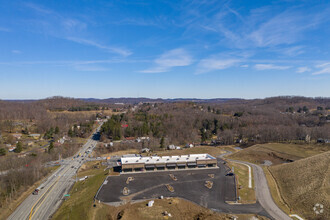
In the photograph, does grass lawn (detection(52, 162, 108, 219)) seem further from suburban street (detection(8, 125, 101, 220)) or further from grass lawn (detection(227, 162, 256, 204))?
grass lawn (detection(227, 162, 256, 204))

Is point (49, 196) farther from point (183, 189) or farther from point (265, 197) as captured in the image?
point (265, 197)

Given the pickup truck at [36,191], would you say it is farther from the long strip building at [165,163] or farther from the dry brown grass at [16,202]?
the long strip building at [165,163]

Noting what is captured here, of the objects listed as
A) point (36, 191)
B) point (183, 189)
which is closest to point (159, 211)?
point (183, 189)

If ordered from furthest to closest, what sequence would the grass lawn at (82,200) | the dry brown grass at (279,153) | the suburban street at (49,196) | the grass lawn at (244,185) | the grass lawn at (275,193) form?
the dry brown grass at (279,153), the grass lawn at (244,185), the suburban street at (49,196), the grass lawn at (275,193), the grass lawn at (82,200)

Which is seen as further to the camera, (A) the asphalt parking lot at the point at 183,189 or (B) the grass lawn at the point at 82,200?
(A) the asphalt parking lot at the point at 183,189

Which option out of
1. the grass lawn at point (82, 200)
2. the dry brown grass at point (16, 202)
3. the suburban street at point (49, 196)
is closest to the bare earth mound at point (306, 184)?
the grass lawn at point (82, 200)

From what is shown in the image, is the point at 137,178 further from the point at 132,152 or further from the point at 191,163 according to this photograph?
the point at 132,152
